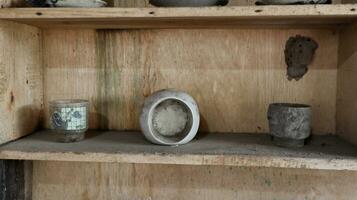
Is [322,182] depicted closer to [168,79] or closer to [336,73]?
[336,73]

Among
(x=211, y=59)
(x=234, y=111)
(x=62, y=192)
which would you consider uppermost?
(x=211, y=59)

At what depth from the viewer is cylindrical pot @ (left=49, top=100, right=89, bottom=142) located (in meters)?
0.70

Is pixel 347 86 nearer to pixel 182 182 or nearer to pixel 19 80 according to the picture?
A: pixel 182 182

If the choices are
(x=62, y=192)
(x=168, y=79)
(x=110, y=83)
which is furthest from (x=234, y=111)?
(x=62, y=192)

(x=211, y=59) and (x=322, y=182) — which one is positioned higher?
(x=211, y=59)

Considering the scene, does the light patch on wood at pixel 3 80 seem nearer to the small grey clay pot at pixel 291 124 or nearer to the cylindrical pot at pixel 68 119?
the cylindrical pot at pixel 68 119

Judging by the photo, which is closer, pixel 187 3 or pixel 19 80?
pixel 187 3

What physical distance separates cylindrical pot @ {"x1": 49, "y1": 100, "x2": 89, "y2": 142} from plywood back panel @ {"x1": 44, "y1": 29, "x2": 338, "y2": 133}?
134 millimetres

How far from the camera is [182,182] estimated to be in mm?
850

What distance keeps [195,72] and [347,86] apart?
0.33 m

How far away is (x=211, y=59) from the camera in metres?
0.82

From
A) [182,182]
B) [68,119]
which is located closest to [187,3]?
[68,119]

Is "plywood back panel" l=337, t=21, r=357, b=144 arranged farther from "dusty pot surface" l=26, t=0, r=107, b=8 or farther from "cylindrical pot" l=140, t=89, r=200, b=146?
"dusty pot surface" l=26, t=0, r=107, b=8

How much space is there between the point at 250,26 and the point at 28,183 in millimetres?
636
